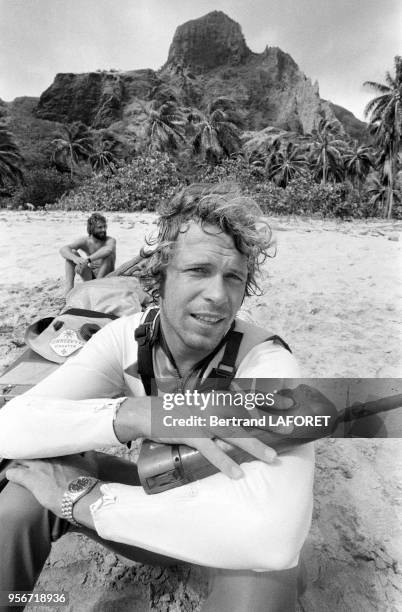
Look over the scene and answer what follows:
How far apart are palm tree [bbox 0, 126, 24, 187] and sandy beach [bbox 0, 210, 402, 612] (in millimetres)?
24896

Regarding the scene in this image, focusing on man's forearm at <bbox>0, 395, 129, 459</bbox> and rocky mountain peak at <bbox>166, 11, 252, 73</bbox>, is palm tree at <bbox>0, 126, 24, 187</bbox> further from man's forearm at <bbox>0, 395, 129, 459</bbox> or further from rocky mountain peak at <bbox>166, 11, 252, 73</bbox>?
rocky mountain peak at <bbox>166, 11, 252, 73</bbox>

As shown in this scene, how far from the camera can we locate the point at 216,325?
129 centimetres

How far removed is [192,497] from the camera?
1.02 m

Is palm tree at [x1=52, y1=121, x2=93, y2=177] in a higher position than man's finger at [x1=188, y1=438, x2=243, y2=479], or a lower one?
higher

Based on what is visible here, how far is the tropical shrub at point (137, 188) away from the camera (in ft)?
50.2

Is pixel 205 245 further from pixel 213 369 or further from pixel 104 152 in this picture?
pixel 104 152

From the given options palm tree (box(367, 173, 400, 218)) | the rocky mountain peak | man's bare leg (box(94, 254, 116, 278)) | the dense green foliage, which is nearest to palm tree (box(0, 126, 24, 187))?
the dense green foliage

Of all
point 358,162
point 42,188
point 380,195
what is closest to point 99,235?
point 42,188

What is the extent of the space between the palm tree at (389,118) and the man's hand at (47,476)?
30.0 metres

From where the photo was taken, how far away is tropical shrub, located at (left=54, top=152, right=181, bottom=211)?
602 inches

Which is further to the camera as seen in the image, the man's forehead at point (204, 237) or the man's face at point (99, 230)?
the man's face at point (99, 230)

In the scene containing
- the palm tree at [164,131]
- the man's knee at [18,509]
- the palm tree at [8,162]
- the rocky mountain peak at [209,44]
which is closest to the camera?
the man's knee at [18,509]

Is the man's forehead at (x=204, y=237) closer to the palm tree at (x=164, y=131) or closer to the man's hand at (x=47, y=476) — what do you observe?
the man's hand at (x=47, y=476)

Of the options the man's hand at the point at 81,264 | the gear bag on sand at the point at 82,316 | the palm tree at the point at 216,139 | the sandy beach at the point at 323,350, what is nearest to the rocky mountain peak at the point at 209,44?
the palm tree at the point at 216,139
